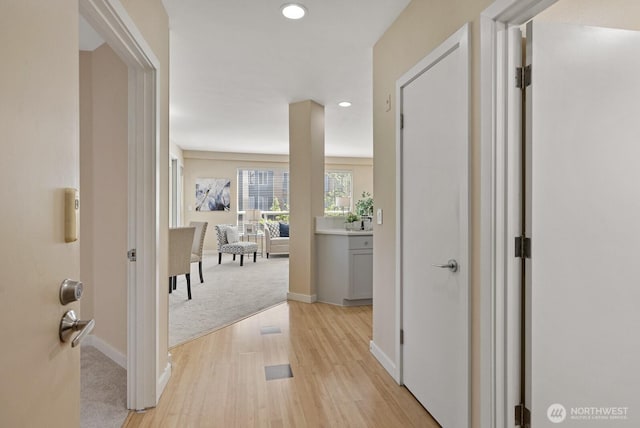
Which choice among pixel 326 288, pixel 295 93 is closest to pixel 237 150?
pixel 295 93

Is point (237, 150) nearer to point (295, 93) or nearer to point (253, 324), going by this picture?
point (295, 93)

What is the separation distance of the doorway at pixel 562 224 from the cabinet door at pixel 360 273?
2.75m

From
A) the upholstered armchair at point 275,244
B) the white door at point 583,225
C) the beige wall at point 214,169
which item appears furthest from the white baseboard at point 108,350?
the beige wall at point 214,169

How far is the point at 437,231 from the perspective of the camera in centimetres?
196

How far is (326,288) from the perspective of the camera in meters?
4.42

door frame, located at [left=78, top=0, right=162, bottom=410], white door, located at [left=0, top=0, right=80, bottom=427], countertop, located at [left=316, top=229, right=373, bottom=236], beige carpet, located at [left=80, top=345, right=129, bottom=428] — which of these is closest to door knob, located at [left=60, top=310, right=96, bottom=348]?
white door, located at [left=0, top=0, right=80, bottom=427]

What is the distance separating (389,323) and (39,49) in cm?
242

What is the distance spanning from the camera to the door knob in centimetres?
81

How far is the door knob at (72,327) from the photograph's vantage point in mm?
811

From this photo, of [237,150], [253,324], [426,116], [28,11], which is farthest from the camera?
[237,150]

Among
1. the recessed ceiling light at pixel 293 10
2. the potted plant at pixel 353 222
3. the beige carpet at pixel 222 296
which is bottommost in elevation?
the beige carpet at pixel 222 296

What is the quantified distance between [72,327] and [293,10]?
2.29 m

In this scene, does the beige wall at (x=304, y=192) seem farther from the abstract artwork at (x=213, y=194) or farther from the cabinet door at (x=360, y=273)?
the abstract artwork at (x=213, y=194)

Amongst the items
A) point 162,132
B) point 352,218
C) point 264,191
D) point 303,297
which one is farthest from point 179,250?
point 264,191
